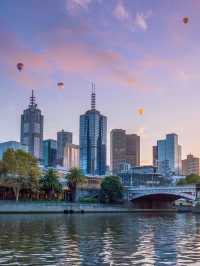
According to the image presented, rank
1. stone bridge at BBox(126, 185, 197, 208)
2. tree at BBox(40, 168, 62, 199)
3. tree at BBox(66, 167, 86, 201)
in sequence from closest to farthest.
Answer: tree at BBox(40, 168, 62, 199), stone bridge at BBox(126, 185, 197, 208), tree at BBox(66, 167, 86, 201)

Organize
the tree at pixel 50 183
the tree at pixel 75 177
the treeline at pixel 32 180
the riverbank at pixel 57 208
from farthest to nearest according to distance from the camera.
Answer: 1. the tree at pixel 75 177
2. the tree at pixel 50 183
3. the treeline at pixel 32 180
4. the riverbank at pixel 57 208

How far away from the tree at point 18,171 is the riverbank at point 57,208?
8457 millimetres

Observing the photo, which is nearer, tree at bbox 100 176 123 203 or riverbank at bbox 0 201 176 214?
riverbank at bbox 0 201 176 214

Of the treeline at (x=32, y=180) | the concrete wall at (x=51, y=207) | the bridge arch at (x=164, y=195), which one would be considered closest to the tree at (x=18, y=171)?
the treeline at (x=32, y=180)

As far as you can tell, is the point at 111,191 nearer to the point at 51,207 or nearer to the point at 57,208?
the point at 57,208

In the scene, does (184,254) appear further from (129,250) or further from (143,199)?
(143,199)

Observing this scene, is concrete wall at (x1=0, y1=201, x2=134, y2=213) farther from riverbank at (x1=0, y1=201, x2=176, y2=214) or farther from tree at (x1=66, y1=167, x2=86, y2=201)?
tree at (x1=66, y1=167, x2=86, y2=201)

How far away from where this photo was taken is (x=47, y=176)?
509ft

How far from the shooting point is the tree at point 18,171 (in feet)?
433

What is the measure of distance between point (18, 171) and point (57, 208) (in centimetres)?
1470

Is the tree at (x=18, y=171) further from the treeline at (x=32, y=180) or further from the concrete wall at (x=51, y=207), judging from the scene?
the concrete wall at (x=51, y=207)

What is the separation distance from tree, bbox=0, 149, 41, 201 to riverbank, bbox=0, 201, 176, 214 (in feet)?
27.7

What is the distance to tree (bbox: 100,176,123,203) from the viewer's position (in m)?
164

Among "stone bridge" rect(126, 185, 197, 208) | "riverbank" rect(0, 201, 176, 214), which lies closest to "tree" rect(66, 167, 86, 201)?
"riverbank" rect(0, 201, 176, 214)
